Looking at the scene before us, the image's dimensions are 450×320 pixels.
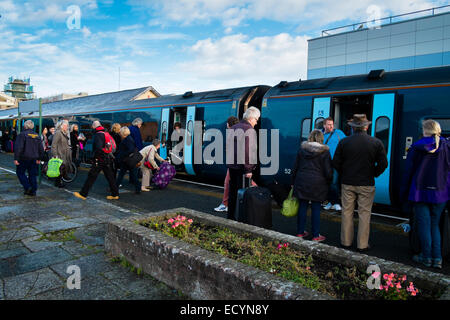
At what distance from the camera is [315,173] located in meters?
4.65

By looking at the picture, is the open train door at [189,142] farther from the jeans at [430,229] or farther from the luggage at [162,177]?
the jeans at [430,229]

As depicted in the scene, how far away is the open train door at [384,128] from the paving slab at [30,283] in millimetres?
5550

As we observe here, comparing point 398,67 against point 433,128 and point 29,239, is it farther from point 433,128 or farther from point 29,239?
point 29,239

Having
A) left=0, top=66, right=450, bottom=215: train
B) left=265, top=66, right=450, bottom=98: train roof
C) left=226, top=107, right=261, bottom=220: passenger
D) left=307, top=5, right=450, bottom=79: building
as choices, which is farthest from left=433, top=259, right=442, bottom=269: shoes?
left=307, top=5, right=450, bottom=79: building

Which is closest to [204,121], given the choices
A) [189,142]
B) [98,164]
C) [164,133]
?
[189,142]

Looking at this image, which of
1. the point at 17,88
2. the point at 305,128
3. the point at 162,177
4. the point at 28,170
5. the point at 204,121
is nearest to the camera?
the point at 28,170

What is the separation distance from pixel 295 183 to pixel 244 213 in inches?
37.3

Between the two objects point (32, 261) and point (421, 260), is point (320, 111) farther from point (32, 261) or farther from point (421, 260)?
point (32, 261)

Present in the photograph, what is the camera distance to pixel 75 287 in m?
3.02

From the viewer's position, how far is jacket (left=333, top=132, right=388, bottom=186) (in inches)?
169

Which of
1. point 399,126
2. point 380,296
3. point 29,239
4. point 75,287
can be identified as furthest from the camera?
point 399,126

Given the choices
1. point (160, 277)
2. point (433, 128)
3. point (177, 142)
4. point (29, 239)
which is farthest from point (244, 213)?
point (177, 142)

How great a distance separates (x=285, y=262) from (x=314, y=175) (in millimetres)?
1997

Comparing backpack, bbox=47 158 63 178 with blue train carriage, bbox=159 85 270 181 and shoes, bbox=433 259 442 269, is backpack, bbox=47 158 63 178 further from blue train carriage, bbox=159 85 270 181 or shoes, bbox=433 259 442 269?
shoes, bbox=433 259 442 269
